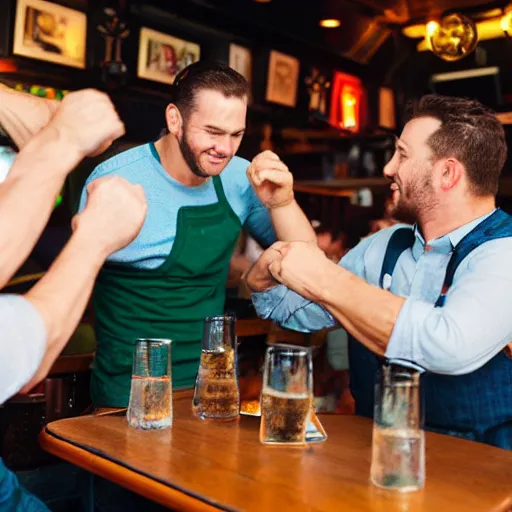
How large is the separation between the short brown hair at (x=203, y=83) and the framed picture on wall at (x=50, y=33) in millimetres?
600

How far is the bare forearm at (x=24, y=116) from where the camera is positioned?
5.95 ft

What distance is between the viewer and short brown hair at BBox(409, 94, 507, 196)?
189cm

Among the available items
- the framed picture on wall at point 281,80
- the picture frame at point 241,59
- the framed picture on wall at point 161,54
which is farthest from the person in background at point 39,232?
the framed picture on wall at point 281,80

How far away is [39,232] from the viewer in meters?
1.38

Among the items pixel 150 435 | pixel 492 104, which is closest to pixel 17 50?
pixel 150 435

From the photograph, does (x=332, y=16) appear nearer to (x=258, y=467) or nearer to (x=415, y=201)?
(x=415, y=201)

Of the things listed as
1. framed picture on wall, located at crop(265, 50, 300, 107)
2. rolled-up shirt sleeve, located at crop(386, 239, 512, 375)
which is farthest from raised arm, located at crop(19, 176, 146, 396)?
framed picture on wall, located at crop(265, 50, 300, 107)

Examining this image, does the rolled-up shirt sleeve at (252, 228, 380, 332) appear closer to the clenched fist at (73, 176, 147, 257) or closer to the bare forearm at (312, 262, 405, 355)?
the bare forearm at (312, 262, 405, 355)

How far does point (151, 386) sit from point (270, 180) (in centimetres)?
81

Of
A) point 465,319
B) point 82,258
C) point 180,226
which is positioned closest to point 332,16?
point 180,226

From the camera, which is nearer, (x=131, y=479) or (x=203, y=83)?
(x=131, y=479)

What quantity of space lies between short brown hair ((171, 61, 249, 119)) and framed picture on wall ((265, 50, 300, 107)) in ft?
5.03

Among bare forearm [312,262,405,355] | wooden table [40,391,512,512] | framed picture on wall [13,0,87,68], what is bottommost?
wooden table [40,391,512,512]

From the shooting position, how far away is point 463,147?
189 centimetres
